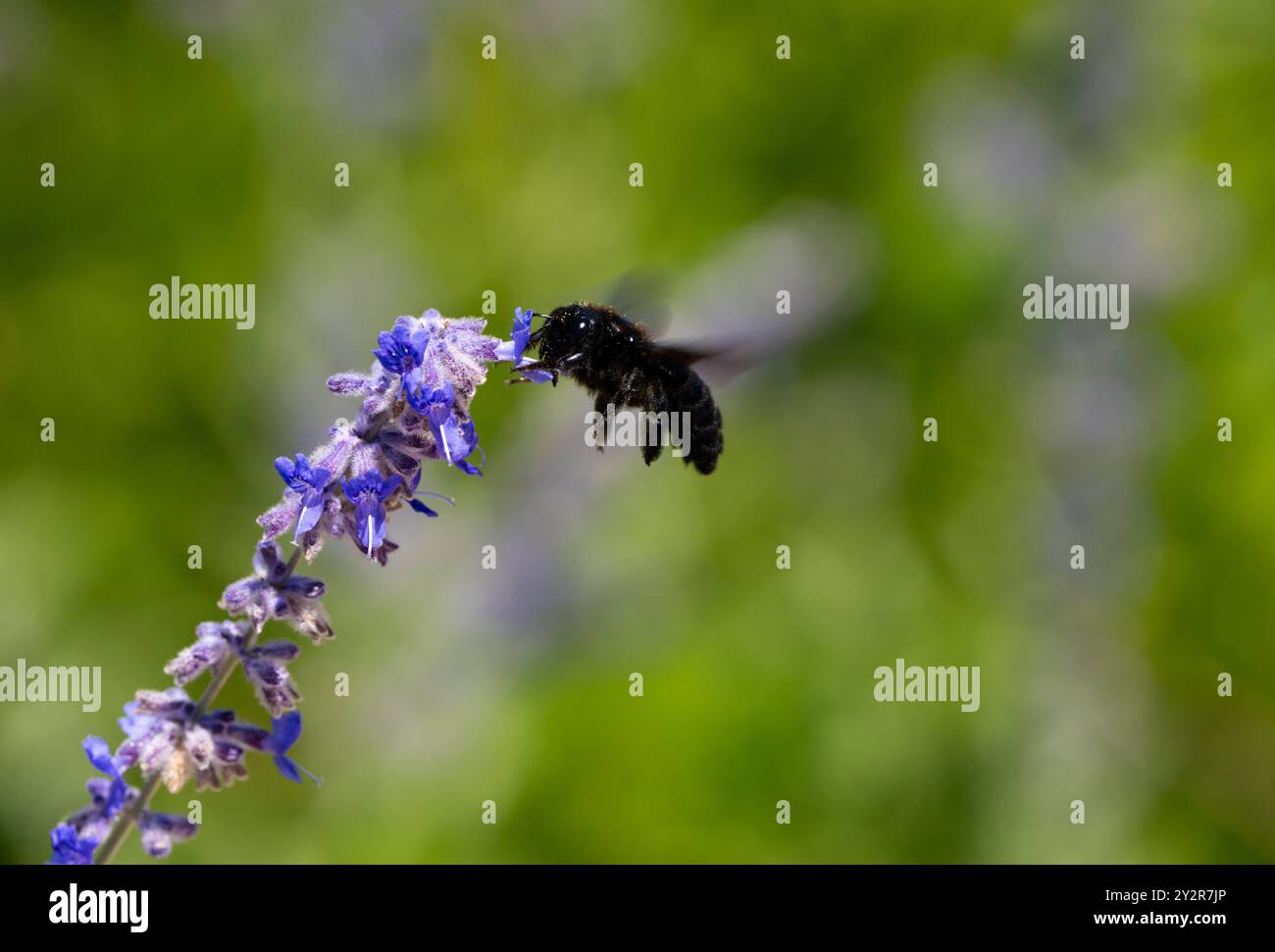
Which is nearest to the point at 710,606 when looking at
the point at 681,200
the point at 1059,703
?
the point at 1059,703

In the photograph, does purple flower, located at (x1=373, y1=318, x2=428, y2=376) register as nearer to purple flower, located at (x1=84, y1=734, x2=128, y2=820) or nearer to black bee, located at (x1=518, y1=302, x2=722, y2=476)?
purple flower, located at (x1=84, y1=734, x2=128, y2=820)

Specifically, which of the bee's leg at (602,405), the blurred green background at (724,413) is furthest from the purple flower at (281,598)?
the blurred green background at (724,413)

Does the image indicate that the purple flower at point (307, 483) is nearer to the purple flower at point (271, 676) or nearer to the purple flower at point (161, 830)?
the purple flower at point (271, 676)

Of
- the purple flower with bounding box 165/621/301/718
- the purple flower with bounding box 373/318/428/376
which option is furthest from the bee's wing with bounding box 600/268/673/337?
the purple flower with bounding box 165/621/301/718

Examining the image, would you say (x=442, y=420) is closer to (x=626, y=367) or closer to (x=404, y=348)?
(x=404, y=348)

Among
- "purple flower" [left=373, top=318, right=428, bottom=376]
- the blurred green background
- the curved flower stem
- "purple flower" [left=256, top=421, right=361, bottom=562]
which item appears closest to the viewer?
the curved flower stem

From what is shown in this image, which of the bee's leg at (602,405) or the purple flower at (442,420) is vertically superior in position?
the bee's leg at (602,405)
